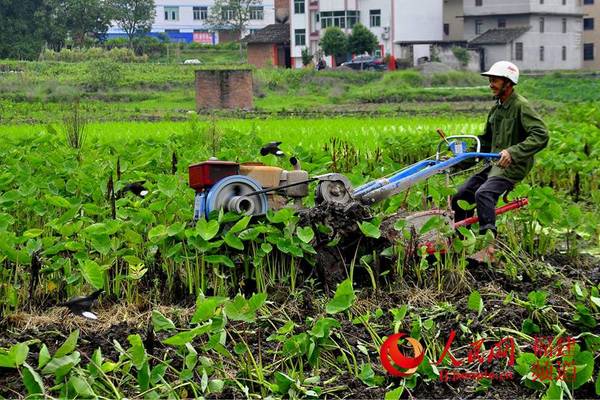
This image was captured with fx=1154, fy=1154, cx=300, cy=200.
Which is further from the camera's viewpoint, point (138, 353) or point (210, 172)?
point (210, 172)

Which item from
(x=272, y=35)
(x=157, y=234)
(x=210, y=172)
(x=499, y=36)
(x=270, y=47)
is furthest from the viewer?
(x=272, y=35)

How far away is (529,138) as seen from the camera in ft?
22.9

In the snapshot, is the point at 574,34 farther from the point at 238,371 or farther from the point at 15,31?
the point at 238,371

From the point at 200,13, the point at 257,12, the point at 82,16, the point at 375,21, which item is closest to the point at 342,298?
the point at 375,21

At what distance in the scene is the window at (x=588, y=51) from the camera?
60719 mm

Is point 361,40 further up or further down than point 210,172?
further up

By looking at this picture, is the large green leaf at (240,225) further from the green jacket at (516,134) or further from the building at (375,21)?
the building at (375,21)

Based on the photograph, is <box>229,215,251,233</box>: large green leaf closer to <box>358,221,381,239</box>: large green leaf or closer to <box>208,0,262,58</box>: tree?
<box>358,221,381,239</box>: large green leaf

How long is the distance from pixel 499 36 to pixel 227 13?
16.4m

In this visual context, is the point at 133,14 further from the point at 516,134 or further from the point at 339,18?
the point at 516,134

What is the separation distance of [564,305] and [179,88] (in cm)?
3634

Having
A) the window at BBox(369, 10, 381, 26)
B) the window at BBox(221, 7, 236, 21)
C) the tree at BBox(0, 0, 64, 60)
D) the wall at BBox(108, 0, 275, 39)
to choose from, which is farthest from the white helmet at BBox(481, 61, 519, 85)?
the wall at BBox(108, 0, 275, 39)

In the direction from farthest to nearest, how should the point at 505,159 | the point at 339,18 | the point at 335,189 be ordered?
1. the point at 339,18
2. the point at 505,159
3. the point at 335,189

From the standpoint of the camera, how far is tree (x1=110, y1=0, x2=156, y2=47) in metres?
59.4
